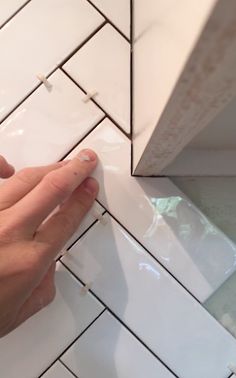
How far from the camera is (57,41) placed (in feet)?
2.09

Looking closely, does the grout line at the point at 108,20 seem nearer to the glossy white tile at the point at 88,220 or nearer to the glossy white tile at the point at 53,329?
the glossy white tile at the point at 88,220

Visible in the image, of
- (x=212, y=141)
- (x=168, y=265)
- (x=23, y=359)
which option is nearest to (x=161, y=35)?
(x=212, y=141)

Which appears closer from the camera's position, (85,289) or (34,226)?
(34,226)

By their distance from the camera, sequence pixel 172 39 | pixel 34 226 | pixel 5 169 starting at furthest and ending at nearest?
pixel 5 169, pixel 34 226, pixel 172 39

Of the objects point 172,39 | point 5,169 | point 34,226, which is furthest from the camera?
point 5,169

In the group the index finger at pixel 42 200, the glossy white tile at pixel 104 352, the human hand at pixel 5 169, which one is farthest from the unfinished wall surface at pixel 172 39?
the glossy white tile at pixel 104 352

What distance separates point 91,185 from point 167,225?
0.13 metres

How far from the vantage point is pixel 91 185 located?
602mm

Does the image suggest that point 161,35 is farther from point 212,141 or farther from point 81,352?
point 81,352

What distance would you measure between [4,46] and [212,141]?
33 centimetres

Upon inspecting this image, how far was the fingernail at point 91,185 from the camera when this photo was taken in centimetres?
60

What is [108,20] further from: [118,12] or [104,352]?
[104,352]

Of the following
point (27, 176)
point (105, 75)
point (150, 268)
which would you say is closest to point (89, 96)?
point (105, 75)

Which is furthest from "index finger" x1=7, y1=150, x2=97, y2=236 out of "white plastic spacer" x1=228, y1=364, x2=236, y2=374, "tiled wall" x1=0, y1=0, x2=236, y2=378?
"white plastic spacer" x1=228, y1=364, x2=236, y2=374
